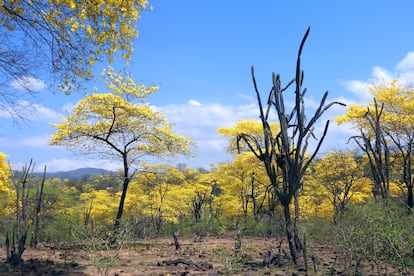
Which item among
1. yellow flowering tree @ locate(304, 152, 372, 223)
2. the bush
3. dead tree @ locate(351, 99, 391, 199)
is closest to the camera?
the bush

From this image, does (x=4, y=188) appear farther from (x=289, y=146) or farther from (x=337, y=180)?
(x=337, y=180)

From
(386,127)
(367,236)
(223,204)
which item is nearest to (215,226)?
(223,204)

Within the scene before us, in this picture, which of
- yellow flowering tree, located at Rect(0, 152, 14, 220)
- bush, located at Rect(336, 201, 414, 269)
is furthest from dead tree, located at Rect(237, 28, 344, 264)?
yellow flowering tree, located at Rect(0, 152, 14, 220)

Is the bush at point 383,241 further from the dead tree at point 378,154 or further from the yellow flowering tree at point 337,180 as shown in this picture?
the yellow flowering tree at point 337,180

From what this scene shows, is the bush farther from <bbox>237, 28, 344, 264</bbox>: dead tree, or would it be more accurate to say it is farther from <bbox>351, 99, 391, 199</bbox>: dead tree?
<bbox>351, 99, 391, 199</bbox>: dead tree

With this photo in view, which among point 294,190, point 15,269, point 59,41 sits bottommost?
point 15,269

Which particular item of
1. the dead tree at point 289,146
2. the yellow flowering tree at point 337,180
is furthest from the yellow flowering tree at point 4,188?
the yellow flowering tree at point 337,180

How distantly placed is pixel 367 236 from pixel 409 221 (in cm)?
158

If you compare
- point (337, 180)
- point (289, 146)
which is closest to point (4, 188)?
point (289, 146)

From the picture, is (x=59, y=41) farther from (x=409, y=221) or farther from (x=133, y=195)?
(x=133, y=195)

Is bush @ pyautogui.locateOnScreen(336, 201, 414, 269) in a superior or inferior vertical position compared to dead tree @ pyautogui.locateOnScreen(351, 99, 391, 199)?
inferior

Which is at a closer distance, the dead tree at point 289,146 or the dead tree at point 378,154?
the dead tree at point 289,146

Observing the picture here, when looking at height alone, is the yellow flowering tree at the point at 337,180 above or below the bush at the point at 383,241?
above

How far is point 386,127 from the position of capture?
18.3 m
